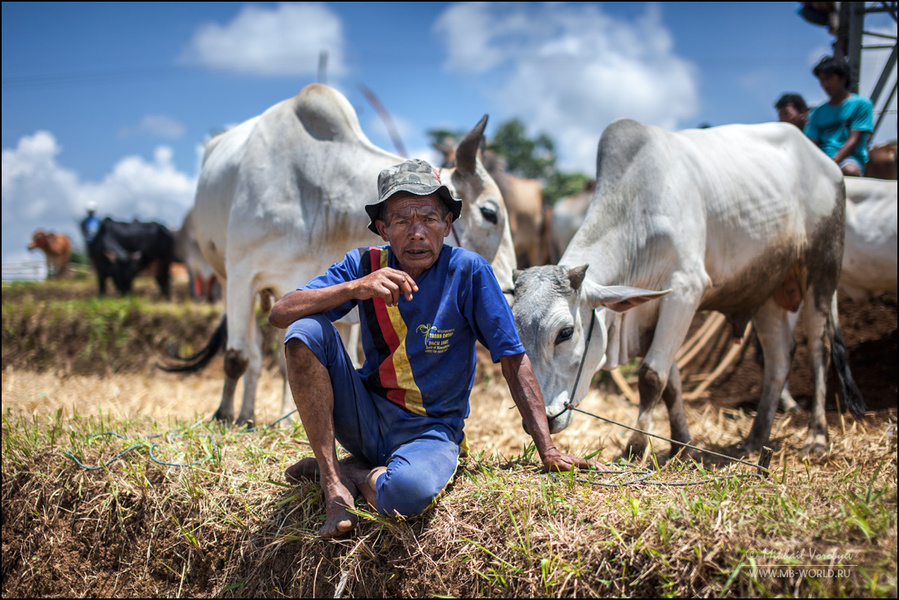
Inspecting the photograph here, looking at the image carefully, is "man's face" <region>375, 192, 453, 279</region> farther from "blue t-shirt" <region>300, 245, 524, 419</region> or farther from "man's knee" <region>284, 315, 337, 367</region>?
"man's knee" <region>284, 315, 337, 367</region>

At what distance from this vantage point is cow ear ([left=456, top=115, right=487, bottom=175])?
158 inches

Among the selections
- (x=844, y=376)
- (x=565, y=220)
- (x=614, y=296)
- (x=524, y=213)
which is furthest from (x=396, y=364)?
(x=524, y=213)

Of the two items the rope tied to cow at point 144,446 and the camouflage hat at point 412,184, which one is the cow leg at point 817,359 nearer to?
the camouflage hat at point 412,184

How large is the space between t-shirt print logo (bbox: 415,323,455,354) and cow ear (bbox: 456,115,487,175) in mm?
1982

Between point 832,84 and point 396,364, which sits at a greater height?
point 832,84

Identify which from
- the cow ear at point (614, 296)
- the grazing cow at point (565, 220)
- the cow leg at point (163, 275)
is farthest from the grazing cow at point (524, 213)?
the cow leg at point (163, 275)

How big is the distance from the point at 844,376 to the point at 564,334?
2.94m

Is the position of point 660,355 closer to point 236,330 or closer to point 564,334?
point 564,334

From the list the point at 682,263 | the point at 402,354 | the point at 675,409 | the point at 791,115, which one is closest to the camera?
the point at 402,354

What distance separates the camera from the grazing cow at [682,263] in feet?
10.1

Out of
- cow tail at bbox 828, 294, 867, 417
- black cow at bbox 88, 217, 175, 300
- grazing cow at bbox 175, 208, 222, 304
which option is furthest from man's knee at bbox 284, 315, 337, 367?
black cow at bbox 88, 217, 175, 300

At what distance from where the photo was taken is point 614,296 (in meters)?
3.13

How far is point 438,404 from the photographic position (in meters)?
2.51

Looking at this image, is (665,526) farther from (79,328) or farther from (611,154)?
(79,328)
